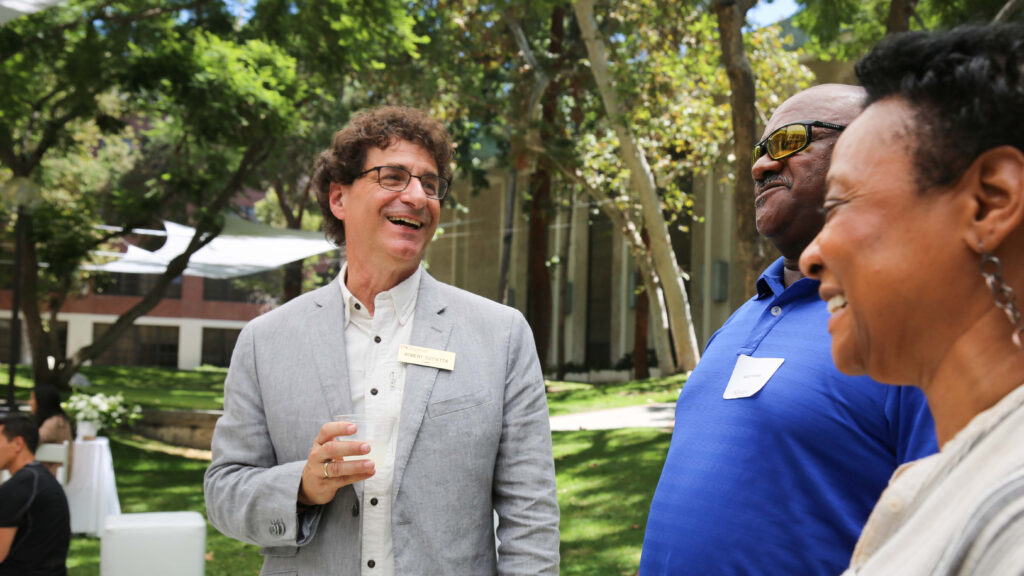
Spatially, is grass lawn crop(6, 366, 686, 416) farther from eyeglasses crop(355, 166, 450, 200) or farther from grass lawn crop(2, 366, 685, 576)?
eyeglasses crop(355, 166, 450, 200)

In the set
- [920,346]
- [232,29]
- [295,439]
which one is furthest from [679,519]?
[232,29]

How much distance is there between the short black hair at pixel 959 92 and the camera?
33.5 inches

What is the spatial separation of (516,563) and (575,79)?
18.6 m

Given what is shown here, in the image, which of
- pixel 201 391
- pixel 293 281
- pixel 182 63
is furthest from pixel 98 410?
pixel 293 281

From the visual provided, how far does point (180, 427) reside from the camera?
53.1 ft

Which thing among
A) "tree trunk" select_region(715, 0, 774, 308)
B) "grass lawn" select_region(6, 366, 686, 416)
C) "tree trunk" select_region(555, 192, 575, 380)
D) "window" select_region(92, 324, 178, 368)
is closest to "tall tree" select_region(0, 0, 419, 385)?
"grass lawn" select_region(6, 366, 686, 416)

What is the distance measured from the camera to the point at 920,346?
905mm

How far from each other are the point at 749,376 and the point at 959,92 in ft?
3.72

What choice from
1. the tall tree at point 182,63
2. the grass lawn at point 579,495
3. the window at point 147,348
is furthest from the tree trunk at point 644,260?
the window at point 147,348

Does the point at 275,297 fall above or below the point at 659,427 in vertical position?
above

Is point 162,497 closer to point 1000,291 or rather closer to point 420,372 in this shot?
point 420,372

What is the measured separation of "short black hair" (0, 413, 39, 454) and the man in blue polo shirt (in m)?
4.44

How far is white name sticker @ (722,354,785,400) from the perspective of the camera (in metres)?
1.91

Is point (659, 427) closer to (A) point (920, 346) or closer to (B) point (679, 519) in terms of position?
(B) point (679, 519)
